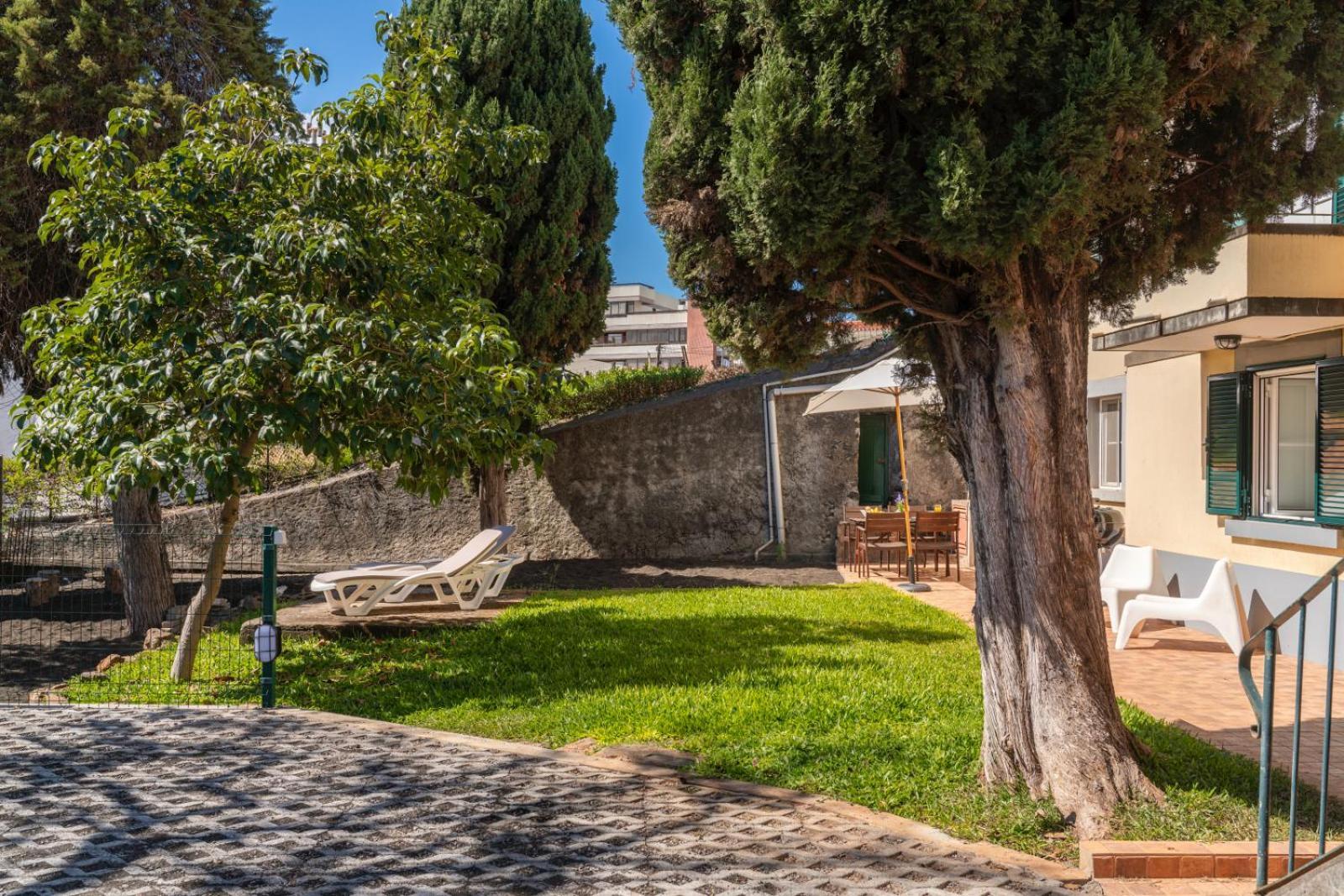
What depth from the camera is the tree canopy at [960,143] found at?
4.57 meters

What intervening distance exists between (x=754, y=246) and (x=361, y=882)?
335cm

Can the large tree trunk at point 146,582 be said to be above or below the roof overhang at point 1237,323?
below

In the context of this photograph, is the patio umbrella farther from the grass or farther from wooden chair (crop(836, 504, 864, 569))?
wooden chair (crop(836, 504, 864, 569))

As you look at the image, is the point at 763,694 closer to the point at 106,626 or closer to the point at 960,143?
the point at 960,143

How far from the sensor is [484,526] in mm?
16047

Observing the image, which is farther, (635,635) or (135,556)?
(135,556)

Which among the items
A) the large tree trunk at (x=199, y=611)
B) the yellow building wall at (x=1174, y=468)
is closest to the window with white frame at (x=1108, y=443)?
the yellow building wall at (x=1174, y=468)

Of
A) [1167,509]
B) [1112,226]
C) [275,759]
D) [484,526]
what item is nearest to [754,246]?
[1112,226]

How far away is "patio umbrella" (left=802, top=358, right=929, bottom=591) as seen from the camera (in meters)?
12.5

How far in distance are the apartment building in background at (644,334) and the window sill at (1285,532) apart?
2754 centimetres

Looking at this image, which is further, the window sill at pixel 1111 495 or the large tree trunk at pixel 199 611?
the window sill at pixel 1111 495

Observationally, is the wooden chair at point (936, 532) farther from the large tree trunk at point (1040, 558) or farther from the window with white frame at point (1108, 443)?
the large tree trunk at point (1040, 558)

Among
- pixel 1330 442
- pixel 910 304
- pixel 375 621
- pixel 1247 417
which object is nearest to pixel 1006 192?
pixel 910 304

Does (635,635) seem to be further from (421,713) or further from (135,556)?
(135,556)
